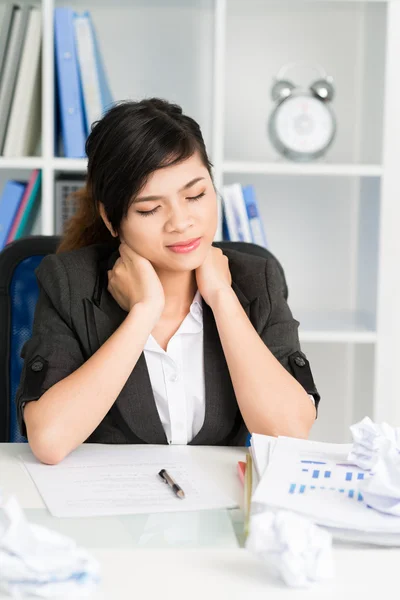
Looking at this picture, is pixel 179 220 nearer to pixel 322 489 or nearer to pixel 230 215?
pixel 322 489

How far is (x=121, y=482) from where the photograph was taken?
1.17 m

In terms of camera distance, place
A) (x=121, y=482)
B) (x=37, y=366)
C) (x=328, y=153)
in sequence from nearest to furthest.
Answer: (x=121, y=482)
(x=37, y=366)
(x=328, y=153)

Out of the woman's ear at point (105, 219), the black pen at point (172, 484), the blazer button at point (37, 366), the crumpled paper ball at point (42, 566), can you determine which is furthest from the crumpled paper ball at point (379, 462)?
the woman's ear at point (105, 219)

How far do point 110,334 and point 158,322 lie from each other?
0.38 ft

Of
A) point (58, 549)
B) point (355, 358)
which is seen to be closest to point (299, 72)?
point (355, 358)

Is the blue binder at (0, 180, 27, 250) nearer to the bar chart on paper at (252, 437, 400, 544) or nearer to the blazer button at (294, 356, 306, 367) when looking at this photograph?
the blazer button at (294, 356, 306, 367)

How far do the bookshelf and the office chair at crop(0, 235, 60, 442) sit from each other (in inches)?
28.4

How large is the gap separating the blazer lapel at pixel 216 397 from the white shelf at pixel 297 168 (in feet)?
3.22

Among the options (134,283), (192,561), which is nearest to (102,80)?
(134,283)

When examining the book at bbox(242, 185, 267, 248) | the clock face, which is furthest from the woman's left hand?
the clock face

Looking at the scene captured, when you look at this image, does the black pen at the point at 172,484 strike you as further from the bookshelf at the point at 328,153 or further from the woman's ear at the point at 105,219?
the bookshelf at the point at 328,153

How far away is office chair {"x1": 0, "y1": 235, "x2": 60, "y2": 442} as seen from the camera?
172 cm

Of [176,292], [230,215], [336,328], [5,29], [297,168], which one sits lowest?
[336,328]

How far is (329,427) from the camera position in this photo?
2916mm
